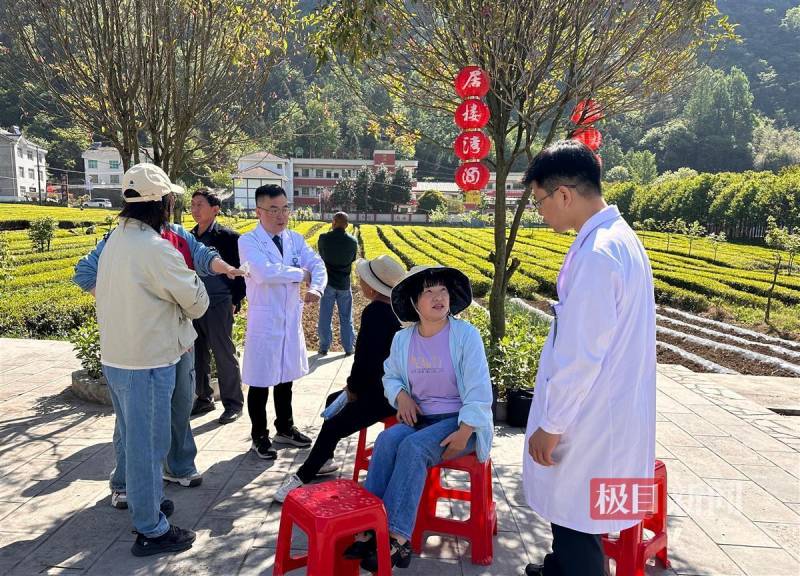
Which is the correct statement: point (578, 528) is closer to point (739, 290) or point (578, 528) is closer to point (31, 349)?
point (31, 349)

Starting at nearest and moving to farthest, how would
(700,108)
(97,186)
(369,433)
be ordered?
1. (369,433)
2. (97,186)
3. (700,108)

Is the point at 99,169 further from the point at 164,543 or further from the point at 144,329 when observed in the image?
the point at 164,543

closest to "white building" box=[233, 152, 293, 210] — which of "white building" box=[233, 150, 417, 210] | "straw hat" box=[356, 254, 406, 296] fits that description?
"white building" box=[233, 150, 417, 210]

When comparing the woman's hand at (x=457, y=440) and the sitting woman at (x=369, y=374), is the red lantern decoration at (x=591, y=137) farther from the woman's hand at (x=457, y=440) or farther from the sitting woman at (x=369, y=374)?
the woman's hand at (x=457, y=440)

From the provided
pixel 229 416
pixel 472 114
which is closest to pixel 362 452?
pixel 229 416

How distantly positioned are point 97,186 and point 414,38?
65027 mm

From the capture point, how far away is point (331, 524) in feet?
6.97

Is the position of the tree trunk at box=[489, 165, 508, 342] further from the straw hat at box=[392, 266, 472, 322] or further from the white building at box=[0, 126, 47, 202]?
the white building at box=[0, 126, 47, 202]

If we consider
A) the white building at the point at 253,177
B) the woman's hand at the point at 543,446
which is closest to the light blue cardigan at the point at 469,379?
the woman's hand at the point at 543,446

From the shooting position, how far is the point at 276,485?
3529 mm

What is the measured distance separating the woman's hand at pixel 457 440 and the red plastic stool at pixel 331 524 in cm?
47

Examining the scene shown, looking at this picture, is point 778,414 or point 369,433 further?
point 778,414

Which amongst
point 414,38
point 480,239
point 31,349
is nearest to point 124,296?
point 414,38

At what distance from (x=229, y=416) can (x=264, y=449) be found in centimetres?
88
